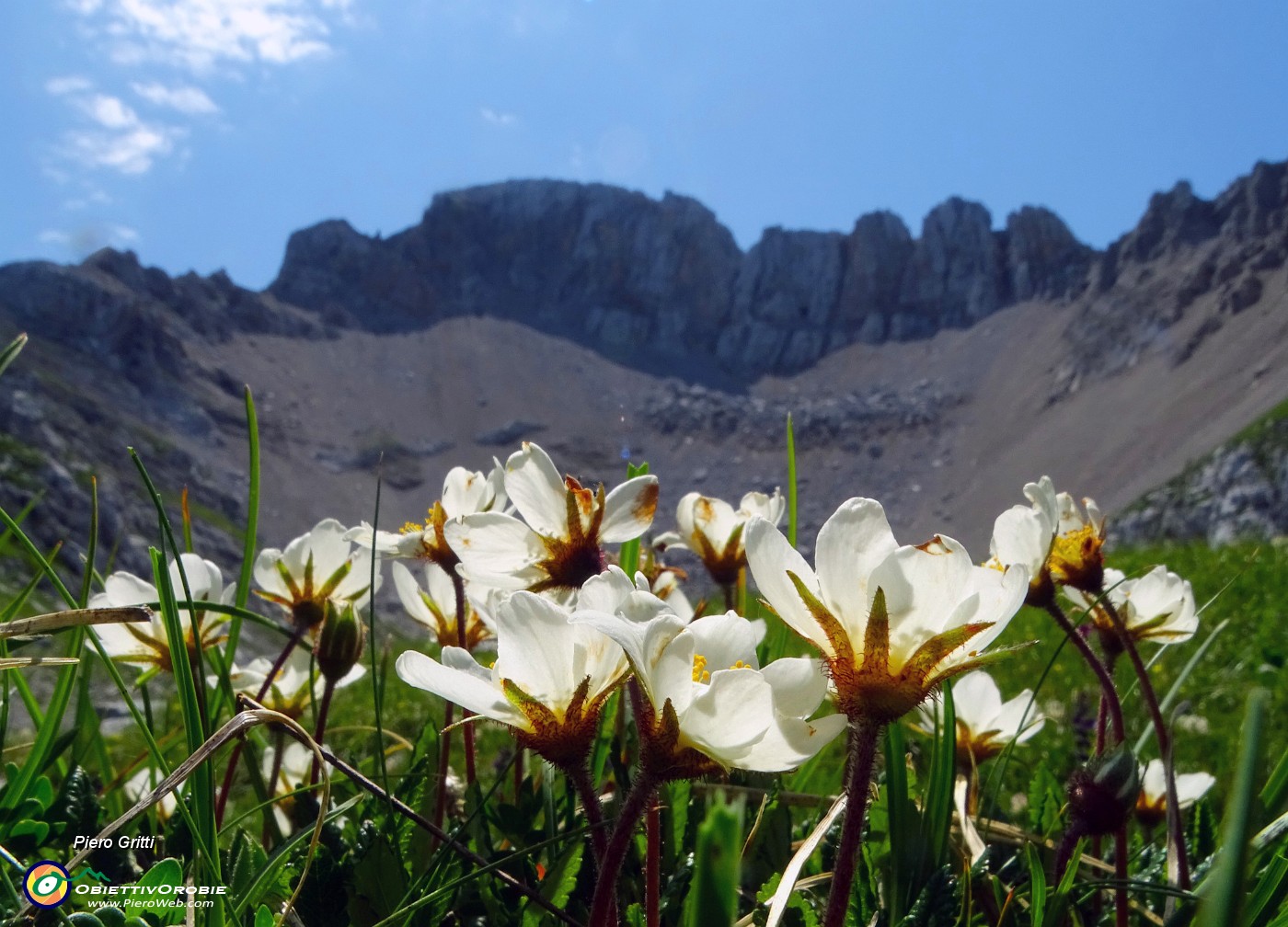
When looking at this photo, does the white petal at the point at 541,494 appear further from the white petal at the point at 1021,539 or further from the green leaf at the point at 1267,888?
the green leaf at the point at 1267,888

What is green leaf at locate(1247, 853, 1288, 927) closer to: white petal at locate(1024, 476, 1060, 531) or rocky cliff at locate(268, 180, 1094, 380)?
white petal at locate(1024, 476, 1060, 531)

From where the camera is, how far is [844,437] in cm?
9138

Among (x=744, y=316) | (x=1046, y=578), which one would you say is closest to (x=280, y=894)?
(x=1046, y=578)

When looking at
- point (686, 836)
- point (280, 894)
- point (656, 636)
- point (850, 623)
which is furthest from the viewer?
point (686, 836)

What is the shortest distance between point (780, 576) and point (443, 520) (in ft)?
3.34

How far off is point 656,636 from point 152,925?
82cm

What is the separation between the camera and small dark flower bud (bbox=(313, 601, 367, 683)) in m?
1.56

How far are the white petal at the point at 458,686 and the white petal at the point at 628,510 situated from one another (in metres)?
0.51

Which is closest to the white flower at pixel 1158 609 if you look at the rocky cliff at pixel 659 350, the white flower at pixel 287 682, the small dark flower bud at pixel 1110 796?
the small dark flower bud at pixel 1110 796

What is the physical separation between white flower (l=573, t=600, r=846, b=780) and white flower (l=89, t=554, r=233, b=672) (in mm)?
1189

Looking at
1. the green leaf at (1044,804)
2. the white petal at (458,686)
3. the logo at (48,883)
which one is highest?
the white petal at (458,686)

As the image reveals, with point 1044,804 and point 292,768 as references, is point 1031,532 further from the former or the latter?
point 292,768

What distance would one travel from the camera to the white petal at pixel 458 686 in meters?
0.93

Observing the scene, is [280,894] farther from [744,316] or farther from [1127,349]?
[744,316]
